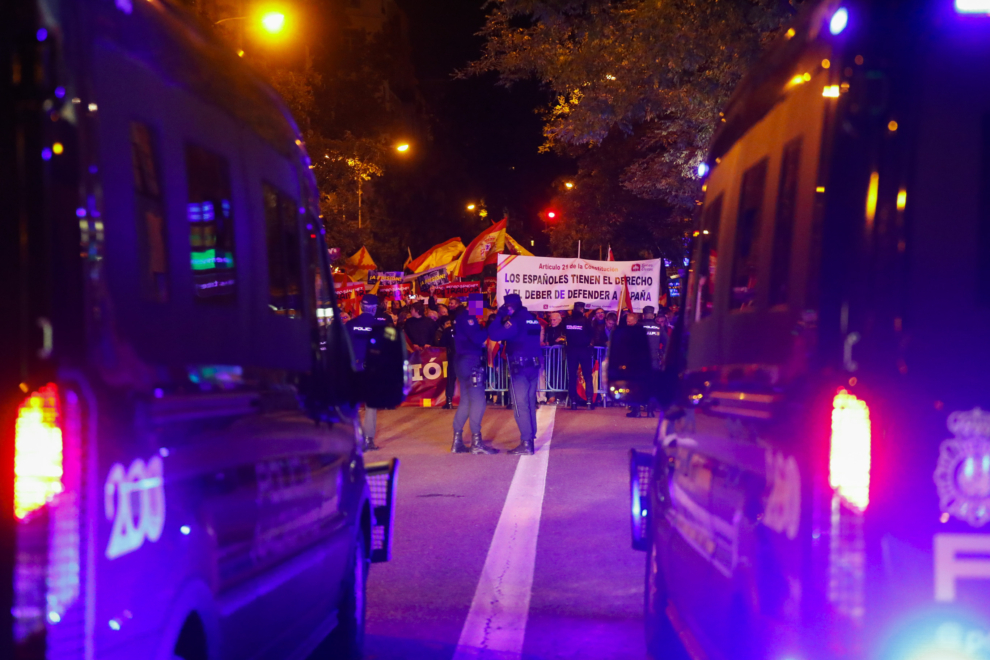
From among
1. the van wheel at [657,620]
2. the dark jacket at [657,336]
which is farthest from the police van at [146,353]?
the dark jacket at [657,336]

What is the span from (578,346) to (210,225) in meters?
16.5

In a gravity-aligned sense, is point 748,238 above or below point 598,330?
above

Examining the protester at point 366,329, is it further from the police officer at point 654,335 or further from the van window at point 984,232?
the van window at point 984,232

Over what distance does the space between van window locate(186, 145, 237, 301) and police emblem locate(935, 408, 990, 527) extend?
190 cm

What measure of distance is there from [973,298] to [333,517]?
2702 millimetres

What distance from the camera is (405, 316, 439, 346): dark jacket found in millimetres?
19531

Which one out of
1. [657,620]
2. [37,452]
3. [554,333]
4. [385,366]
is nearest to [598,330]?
[554,333]

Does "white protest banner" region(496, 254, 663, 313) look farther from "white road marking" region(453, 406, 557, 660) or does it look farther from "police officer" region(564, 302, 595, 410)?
"white road marking" region(453, 406, 557, 660)

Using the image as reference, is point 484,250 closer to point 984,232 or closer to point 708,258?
point 708,258

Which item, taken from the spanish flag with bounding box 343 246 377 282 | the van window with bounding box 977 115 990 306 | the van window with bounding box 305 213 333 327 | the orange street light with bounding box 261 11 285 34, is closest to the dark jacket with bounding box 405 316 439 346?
the orange street light with bounding box 261 11 285 34

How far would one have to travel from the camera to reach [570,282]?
21.4 m

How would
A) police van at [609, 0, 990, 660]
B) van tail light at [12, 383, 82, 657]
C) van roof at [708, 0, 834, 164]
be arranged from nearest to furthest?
1. van tail light at [12, 383, 82, 657]
2. police van at [609, 0, 990, 660]
3. van roof at [708, 0, 834, 164]

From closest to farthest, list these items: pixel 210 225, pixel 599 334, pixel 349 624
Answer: pixel 210 225, pixel 349 624, pixel 599 334

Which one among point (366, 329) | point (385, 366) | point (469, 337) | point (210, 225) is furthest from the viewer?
point (469, 337)
